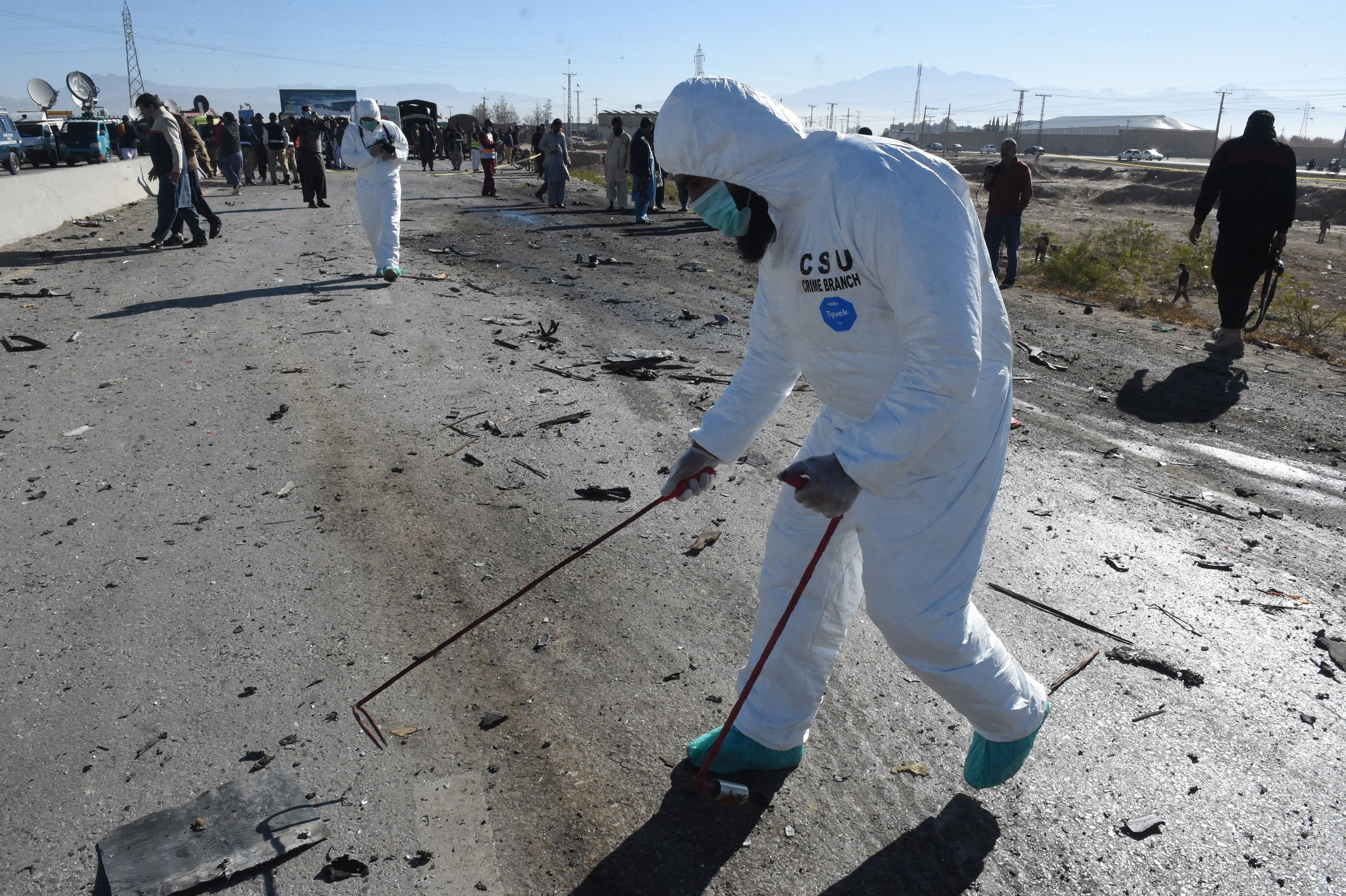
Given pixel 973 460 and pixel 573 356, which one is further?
pixel 573 356

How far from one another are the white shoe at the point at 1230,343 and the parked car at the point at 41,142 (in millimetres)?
39351

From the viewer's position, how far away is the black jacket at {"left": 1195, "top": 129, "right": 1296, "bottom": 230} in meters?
7.20

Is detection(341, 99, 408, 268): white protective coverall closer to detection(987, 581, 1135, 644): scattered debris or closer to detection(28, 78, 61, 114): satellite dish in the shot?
detection(987, 581, 1135, 644): scattered debris

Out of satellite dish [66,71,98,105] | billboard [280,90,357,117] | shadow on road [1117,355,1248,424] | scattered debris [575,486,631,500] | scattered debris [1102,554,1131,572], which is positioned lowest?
scattered debris [1102,554,1131,572]

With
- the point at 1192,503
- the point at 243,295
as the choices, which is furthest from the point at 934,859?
the point at 243,295

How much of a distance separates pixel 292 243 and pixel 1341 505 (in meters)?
13.1

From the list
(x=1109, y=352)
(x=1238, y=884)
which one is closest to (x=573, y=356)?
(x=1109, y=352)

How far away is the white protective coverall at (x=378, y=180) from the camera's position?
9477 millimetres

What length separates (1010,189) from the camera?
1078 centimetres

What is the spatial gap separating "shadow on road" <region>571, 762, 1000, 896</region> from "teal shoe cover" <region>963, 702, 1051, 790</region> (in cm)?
15

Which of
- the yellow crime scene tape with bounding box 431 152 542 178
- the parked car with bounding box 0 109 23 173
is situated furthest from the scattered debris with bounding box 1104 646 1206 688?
the parked car with bounding box 0 109 23 173

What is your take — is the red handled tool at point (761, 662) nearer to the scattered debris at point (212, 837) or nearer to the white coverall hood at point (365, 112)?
the scattered debris at point (212, 837)

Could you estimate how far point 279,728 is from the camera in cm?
266

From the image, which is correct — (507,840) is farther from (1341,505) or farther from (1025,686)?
(1341,505)
